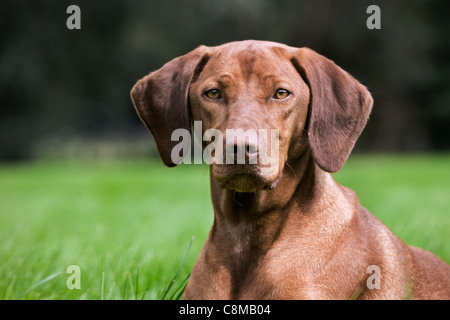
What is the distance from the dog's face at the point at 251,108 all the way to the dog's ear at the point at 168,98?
7 cm

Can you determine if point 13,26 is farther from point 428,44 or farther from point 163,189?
point 428,44

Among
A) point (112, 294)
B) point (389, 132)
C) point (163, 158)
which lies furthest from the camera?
point (389, 132)

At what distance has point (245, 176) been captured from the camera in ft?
10.2

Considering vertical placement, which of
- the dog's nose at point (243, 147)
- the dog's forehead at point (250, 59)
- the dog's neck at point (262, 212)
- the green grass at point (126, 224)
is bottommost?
the green grass at point (126, 224)

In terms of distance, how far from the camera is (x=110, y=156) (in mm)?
37062

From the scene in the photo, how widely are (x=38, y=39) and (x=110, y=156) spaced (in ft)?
39.3

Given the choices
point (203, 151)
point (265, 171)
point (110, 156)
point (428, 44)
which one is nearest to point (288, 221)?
point (265, 171)

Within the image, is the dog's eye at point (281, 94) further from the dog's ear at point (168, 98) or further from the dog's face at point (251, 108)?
the dog's ear at point (168, 98)

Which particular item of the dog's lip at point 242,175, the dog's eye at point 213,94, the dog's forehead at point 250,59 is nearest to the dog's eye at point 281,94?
the dog's forehead at point 250,59

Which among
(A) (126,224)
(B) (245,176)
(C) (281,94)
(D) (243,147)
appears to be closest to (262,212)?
(B) (245,176)

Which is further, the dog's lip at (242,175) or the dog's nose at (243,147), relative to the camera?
the dog's lip at (242,175)

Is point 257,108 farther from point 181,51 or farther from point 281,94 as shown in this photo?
point 181,51

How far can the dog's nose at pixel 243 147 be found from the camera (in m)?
2.97

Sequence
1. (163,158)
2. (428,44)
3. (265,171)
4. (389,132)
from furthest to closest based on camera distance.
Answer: (389,132), (428,44), (163,158), (265,171)
